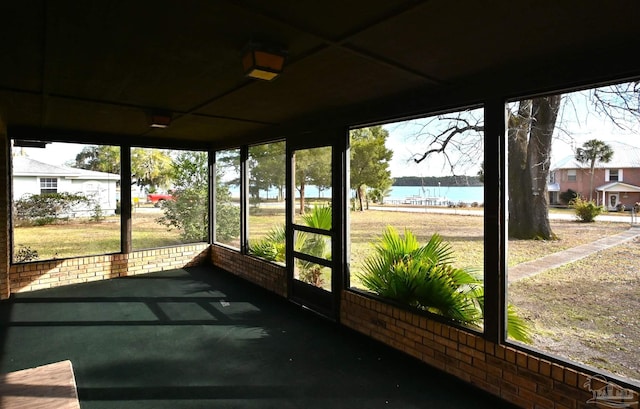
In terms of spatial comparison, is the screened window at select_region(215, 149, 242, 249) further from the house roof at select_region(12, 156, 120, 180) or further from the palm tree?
the palm tree

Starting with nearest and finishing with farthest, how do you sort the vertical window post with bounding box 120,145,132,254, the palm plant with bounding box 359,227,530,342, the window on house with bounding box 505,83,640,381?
the window on house with bounding box 505,83,640,381, the palm plant with bounding box 359,227,530,342, the vertical window post with bounding box 120,145,132,254

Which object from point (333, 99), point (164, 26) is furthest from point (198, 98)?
point (164, 26)

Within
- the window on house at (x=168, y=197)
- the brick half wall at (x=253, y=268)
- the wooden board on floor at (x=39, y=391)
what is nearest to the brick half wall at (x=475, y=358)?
the brick half wall at (x=253, y=268)

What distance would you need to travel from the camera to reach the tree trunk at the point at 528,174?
2582mm

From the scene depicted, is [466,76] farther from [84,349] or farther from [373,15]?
[84,349]

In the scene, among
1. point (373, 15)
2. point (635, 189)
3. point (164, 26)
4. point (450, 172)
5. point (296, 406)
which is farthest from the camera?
point (450, 172)

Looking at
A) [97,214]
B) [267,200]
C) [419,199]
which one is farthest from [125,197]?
[419,199]

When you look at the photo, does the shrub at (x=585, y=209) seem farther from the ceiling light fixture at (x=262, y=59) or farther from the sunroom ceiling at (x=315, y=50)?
the ceiling light fixture at (x=262, y=59)

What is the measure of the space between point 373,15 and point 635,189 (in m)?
1.84

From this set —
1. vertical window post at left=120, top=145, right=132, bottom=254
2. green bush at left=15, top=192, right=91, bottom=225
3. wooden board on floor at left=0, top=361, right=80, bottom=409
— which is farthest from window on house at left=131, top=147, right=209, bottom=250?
wooden board on floor at left=0, top=361, right=80, bottom=409

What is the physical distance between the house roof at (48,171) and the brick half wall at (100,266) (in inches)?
51.1

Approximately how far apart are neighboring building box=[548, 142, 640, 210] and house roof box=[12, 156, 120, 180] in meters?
6.08

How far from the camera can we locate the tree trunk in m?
2.58

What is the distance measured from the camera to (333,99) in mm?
3389
